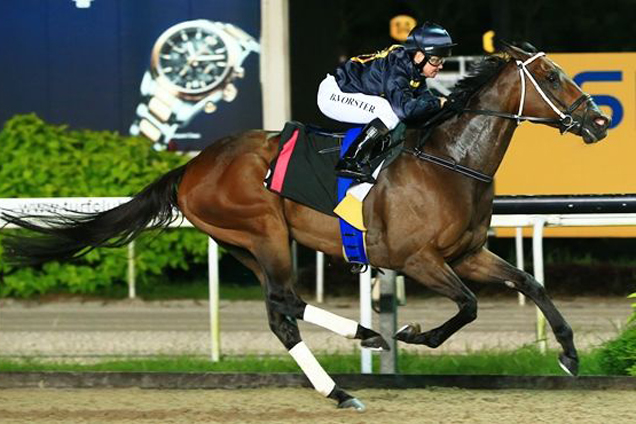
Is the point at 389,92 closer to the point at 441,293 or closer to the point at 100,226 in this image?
the point at 441,293

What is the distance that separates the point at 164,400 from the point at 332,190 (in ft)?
3.75

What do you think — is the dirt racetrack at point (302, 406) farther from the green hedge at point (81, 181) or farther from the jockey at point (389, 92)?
the green hedge at point (81, 181)

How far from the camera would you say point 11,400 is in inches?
271

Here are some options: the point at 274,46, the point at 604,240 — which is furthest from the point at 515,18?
the point at 274,46

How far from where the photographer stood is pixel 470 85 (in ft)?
22.3

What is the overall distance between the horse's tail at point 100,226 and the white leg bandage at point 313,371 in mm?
896

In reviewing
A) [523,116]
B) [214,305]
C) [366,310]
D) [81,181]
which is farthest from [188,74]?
[523,116]

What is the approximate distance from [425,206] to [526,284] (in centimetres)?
54

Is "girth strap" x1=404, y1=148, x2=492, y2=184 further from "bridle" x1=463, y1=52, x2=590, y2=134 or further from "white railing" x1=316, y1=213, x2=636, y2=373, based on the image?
"white railing" x1=316, y1=213, x2=636, y2=373

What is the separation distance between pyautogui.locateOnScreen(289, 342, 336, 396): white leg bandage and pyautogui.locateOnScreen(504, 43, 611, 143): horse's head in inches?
52.4

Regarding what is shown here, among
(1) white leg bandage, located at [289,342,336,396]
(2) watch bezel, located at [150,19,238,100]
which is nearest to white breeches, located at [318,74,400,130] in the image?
(1) white leg bandage, located at [289,342,336,396]

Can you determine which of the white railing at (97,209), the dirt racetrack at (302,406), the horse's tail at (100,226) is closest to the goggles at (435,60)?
the horse's tail at (100,226)

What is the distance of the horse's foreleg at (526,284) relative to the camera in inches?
260

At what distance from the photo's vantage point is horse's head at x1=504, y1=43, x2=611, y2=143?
257 inches
